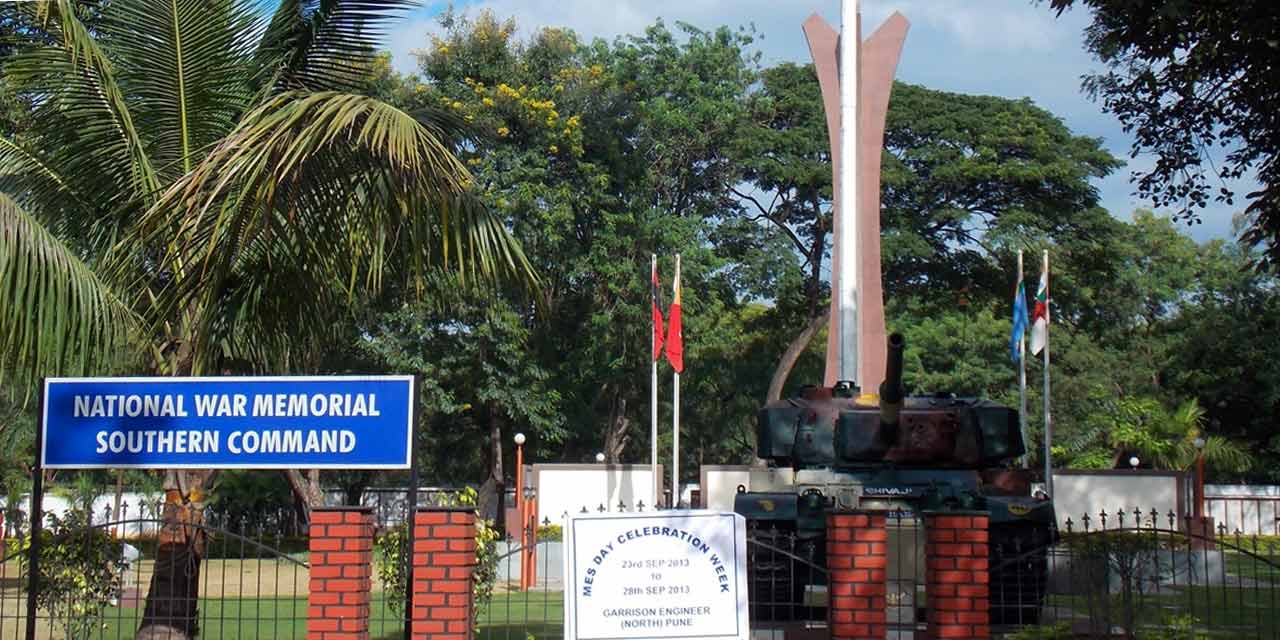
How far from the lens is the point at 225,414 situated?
30.9 feet

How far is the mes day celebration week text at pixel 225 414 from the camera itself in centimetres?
929

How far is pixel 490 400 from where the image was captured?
32.5 m

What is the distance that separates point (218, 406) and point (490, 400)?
76.0 ft

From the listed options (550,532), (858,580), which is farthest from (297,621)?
(550,532)

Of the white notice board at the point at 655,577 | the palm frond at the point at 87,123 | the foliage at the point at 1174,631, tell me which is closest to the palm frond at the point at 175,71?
the palm frond at the point at 87,123

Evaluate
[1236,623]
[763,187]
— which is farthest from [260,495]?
[1236,623]

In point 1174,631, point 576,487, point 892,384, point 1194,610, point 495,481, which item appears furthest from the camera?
point 495,481

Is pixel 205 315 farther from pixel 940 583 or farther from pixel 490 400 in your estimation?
pixel 490 400

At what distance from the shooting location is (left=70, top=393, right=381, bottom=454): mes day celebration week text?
9.29 metres

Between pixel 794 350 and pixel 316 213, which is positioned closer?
pixel 316 213

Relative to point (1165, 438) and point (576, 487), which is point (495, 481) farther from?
point (1165, 438)

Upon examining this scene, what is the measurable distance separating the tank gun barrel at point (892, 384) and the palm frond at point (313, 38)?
186 inches

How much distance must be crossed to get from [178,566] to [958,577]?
5364 mm

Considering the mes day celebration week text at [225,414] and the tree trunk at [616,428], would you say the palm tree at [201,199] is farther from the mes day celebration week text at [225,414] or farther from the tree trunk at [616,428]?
the tree trunk at [616,428]
